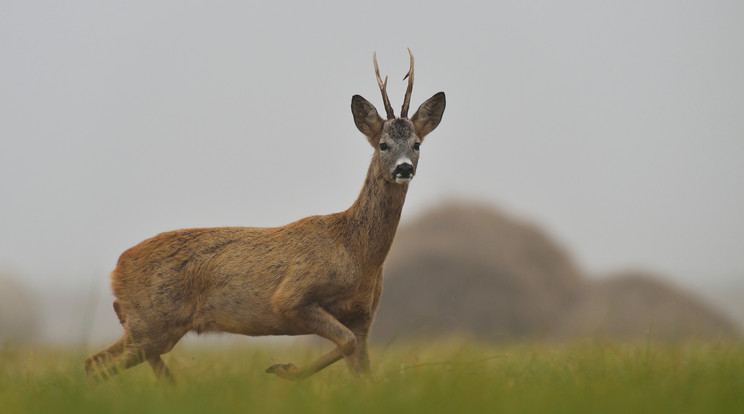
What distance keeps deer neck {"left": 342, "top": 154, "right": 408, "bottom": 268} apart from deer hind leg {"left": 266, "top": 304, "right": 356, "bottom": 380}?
23.2 inches

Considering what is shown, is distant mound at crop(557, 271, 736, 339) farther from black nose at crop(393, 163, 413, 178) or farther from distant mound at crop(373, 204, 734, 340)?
black nose at crop(393, 163, 413, 178)

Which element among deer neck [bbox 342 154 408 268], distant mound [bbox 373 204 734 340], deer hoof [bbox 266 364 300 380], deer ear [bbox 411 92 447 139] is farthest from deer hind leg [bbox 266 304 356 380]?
distant mound [bbox 373 204 734 340]

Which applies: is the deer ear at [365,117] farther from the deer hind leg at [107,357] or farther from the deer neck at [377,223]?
the deer hind leg at [107,357]

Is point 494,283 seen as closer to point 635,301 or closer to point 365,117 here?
point 635,301

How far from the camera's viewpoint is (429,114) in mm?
7332

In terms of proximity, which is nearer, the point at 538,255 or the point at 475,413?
the point at 475,413

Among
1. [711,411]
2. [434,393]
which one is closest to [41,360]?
[434,393]

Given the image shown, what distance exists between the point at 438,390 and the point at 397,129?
3071 mm

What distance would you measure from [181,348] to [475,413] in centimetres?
564

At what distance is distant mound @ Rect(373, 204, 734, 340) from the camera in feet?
50.9

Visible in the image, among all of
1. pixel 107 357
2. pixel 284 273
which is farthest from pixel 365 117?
pixel 107 357

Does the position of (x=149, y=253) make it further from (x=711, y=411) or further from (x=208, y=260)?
(x=711, y=411)

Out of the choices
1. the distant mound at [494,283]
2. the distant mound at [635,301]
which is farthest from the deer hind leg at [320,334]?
the distant mound at [635,301]

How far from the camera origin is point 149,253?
7.34 metres
